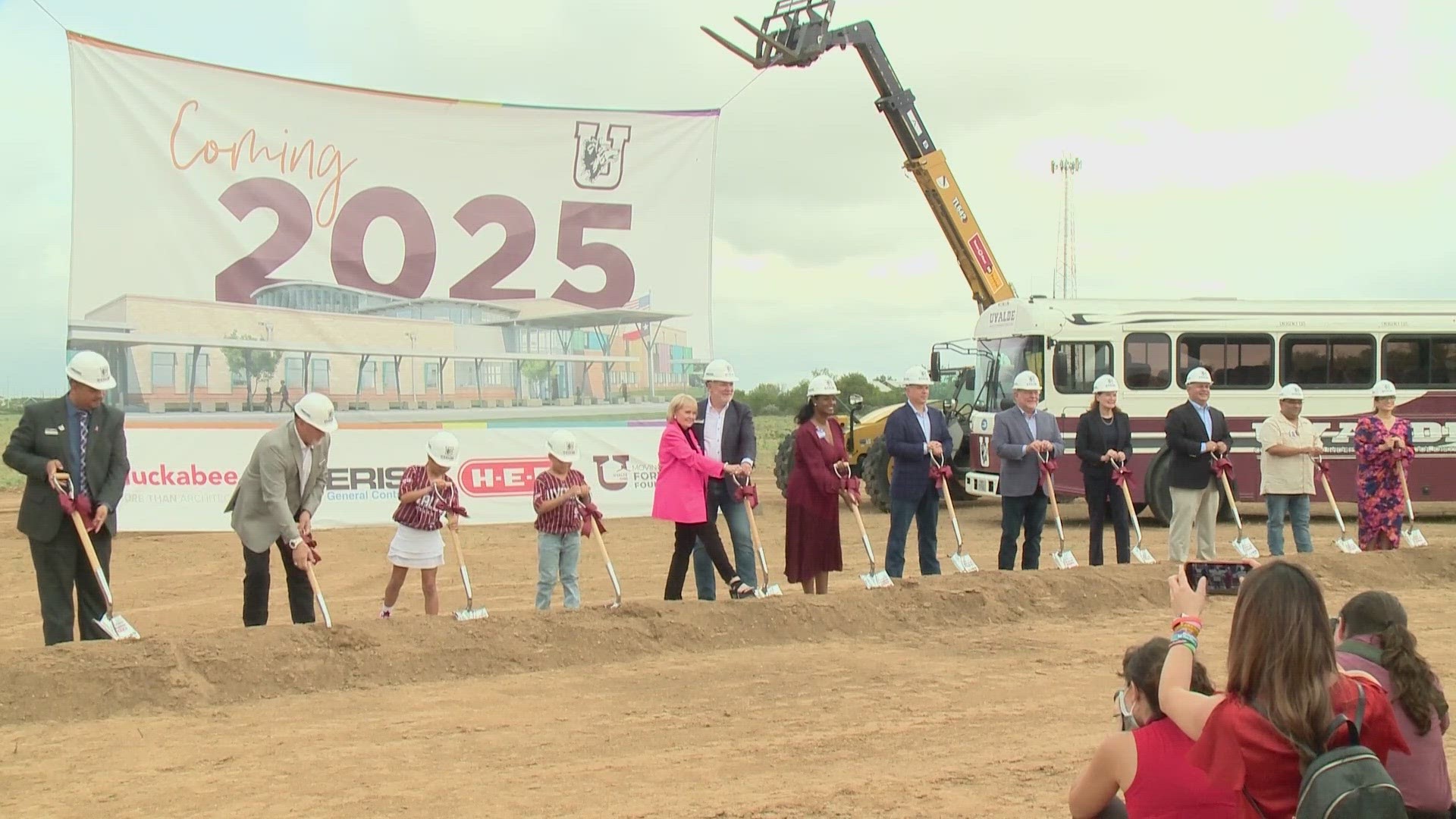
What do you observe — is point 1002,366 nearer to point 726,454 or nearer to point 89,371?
point 726,454

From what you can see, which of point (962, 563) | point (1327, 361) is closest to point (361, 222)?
point (962, 563)

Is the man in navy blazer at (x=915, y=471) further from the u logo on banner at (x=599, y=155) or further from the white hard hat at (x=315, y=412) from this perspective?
the u logo on banner at (x=599, y=155)

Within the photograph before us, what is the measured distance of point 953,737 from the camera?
21.9 ft

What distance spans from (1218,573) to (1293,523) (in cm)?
964

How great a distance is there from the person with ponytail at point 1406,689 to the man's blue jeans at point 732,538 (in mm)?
5932

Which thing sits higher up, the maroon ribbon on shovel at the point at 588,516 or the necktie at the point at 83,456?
the necktie at the point at 83,456

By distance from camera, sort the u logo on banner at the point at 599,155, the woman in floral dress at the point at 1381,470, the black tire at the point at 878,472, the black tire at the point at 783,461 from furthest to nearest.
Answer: the black tire at the point at 783,461, the black tire at the point at 878,472, the u logo on banner at the point at 599,155, the woman in floral dress at the point at 1381,470

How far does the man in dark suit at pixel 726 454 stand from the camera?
9.81 m

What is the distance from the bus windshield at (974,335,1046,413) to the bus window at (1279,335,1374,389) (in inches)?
139

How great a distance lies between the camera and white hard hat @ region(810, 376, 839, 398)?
396 inches

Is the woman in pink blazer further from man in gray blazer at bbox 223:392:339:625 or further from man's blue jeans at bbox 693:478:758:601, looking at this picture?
man in gray blazer at bbox 223:392:339:625

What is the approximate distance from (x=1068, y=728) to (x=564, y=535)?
3865 millimetres

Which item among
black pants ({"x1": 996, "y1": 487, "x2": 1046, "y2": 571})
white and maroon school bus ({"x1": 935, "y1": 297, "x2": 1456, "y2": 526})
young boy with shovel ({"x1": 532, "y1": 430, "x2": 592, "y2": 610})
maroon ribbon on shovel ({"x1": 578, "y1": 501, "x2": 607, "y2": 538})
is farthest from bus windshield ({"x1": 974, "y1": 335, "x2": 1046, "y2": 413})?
young boy with shovel ({"x1": 532, "y1": 430, "x2": 592, "y2": 610})

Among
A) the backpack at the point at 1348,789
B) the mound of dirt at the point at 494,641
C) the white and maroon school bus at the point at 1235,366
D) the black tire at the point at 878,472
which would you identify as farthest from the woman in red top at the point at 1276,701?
the black tire at the point at 878,472
